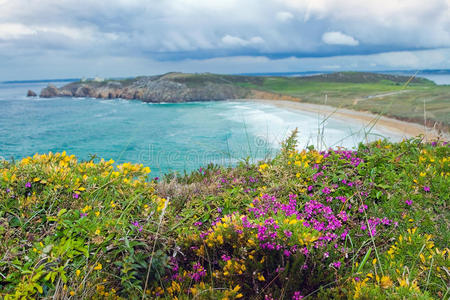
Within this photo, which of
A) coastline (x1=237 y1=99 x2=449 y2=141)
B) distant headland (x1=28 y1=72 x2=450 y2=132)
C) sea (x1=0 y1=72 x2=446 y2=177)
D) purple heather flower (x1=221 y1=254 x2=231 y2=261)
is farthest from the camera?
distant headland (x1=28 y1=72 x2=450 y2=132)

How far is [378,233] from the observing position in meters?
3.02

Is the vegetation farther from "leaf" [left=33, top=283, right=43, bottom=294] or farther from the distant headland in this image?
the distant headland

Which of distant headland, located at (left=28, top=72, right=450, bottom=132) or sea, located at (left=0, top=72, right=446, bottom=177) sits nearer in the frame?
sea, located at (left=0, top=72, right=446, bottom=177)

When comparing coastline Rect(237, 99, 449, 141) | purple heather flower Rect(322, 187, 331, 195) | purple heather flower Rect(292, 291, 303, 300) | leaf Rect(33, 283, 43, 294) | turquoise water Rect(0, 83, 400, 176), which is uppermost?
purple heather flower Rect(322, 187, 331, 195)

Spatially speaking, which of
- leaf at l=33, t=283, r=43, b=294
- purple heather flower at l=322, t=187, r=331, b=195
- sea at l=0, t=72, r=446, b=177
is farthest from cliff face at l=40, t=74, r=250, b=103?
leaf at l=33, t=283, r=43, b=294

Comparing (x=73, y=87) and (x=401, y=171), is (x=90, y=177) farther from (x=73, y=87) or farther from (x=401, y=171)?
(x=73, y=87)

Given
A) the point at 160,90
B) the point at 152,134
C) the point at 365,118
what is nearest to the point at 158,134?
the point at 152,134

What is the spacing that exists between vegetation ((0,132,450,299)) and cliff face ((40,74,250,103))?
48439mm

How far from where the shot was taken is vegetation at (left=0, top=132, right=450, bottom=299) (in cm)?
211

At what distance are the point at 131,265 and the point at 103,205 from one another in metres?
0.95

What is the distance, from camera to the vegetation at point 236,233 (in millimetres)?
2111

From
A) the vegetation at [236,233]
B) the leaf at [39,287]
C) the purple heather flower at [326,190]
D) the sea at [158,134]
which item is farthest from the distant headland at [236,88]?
the leaf at [39,287]

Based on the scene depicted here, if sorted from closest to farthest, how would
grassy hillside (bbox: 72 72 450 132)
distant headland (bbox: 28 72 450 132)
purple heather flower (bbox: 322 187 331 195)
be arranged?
purple heather flower (bbox: 322 187 331 195) → grassy hillside (bbox: 72 72 450 132) → distant headland (bbox: 28 72 450 132)

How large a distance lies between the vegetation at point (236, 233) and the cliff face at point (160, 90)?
159 feet
